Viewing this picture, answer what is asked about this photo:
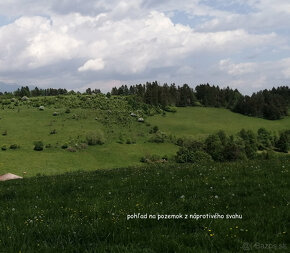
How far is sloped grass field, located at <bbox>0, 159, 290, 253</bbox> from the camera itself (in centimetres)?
576

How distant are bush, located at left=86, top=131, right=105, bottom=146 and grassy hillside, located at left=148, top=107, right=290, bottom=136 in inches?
1411

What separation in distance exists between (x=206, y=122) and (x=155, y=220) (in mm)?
156857

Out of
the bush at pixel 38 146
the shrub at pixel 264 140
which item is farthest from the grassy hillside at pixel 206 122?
the bush at pixel 38 146

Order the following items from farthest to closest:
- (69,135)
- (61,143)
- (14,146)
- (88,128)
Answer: (88,128), (69,135), (61,143), (14,146)

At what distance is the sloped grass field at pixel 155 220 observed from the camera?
576 centimetres

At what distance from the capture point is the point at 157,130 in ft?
412

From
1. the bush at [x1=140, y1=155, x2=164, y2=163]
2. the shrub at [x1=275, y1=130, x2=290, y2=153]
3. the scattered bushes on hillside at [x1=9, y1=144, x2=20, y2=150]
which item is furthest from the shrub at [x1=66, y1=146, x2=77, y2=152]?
the shrub at [x1=275, y1=130, x2=290, y2=153]

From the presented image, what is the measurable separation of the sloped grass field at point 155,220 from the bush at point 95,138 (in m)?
92.2

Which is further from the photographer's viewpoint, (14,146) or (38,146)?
(38,146)

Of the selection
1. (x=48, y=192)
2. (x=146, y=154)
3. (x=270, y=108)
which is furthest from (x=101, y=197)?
(x=270, y=108)

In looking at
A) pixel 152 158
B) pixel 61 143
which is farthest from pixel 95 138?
pixel 152 158

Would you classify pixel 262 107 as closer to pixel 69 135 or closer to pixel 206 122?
pixel 206 122

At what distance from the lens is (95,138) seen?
10438 cm

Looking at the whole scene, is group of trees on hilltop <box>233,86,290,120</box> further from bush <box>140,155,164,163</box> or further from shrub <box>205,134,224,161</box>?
bush <box>140,155,164,163</box>
